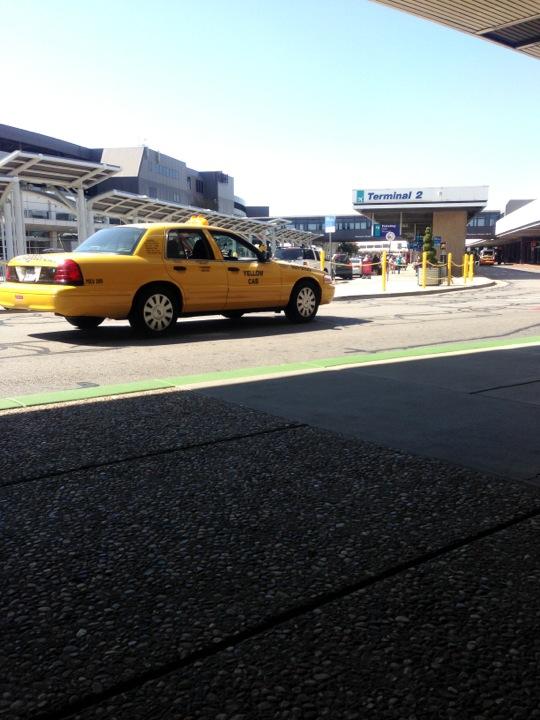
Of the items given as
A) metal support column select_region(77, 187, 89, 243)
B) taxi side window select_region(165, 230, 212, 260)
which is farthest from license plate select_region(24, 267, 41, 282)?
metal support column select_region(77, 187, 89, 243)

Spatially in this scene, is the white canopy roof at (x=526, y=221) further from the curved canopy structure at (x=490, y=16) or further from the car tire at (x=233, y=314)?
the car tire at (x=233, y=314)

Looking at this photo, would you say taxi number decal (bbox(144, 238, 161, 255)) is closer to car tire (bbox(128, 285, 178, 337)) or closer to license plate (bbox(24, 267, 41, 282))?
car tire (bbox(128, 285, 178, 337))

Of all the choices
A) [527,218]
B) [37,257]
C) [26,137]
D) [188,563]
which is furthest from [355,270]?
[26,137]

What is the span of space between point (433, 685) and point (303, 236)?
79.9 metres

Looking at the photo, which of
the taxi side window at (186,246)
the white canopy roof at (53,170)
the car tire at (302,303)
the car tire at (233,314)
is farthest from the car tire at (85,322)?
the white canopy roof at (53,170)

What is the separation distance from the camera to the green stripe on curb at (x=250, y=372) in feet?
18.1

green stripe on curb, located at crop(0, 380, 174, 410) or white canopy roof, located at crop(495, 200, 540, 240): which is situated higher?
white canopy roof, located at crop(495, 200, 540, 240)

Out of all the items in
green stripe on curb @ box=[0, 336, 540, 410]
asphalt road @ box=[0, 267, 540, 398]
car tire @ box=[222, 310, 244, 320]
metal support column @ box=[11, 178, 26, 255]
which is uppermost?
metal support column @ box=[11, 178, 26, 255]

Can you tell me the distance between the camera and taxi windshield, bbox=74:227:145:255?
9594 mm

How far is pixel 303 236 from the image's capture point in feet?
262

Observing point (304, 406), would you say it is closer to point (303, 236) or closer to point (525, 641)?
point (525, 641)

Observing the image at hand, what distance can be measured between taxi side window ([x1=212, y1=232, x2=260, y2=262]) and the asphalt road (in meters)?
1.21

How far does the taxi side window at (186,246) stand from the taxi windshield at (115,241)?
0.47 metres

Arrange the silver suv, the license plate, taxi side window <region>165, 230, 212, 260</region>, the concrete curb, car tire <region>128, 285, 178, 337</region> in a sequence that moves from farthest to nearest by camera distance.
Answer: the silver suv < the concrete curb < taxi side window <region>165, 230, 212, 260</region> < car tire <region>128, 285, 178, 337</region> < the license plate
